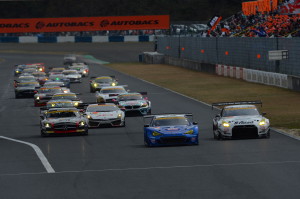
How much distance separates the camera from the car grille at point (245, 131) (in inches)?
1101

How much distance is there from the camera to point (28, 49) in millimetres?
144125

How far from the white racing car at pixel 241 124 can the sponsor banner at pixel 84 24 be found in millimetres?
94100

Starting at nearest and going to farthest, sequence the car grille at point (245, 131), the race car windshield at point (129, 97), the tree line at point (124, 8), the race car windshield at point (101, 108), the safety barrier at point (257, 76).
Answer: the car grille at point (245, 131) < the race car windshield at point (101, 108) < the race car windshield at point (129, 97) < the safety barrier at point (257, 76) < the tree line at point (124, 8)

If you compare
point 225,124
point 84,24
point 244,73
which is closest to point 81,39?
point 84,24

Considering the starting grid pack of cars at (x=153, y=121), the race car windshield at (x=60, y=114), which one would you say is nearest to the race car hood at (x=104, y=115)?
the starting grid pack of cars at (x=153, y=121)

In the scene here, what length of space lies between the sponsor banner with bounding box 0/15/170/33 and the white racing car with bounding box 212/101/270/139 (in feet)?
309

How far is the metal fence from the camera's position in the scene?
55.8m

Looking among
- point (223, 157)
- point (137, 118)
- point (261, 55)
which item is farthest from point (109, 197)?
point (261, 55)

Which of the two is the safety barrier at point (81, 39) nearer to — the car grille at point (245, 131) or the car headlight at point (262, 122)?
the car grille at point (245, 131)

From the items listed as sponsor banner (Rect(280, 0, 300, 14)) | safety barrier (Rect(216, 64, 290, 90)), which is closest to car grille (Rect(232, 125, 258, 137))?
safety barrier (Rect(216, 64, 290, 90))

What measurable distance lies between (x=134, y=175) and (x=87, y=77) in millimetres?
66416

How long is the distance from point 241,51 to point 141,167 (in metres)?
49.5

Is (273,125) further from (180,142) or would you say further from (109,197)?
(109,197)

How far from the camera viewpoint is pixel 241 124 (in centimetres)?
2786
